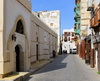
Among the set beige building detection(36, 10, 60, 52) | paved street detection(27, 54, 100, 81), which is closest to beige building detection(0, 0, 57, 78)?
paved street detection(27, 54, 100, 81)

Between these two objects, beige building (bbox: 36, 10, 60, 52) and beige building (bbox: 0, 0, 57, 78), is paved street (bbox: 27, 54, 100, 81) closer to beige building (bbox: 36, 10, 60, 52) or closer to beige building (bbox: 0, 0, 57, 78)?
beige building (bbox: 0, 0, 57, 78)

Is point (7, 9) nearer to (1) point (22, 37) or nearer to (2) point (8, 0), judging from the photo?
(2) point (8, 0)

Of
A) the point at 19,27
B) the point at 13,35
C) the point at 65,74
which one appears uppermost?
the point at 19,27

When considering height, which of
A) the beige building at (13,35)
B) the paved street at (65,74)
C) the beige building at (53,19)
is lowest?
the paved street at (65,74)

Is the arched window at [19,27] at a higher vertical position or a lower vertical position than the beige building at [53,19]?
lower

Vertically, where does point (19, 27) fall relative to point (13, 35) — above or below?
above

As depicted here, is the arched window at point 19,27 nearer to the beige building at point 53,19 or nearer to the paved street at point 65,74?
the paved street at point 65,74

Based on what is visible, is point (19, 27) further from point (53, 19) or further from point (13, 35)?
point (53, 19)

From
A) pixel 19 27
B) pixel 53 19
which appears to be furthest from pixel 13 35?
pixel 53 19

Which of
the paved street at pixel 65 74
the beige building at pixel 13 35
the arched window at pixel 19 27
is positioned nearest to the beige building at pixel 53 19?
the paved street at pixel 65 74

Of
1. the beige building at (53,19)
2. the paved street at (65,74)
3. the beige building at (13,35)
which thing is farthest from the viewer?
the beige building at (53,19)

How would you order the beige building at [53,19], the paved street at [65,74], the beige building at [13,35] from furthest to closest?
1. the beige building at [53,19]
2. the paved street at [65,74]
3. the beige building at [13,35]

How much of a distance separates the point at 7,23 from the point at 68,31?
8463 centimetres

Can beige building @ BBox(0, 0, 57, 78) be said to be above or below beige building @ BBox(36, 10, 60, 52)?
below
